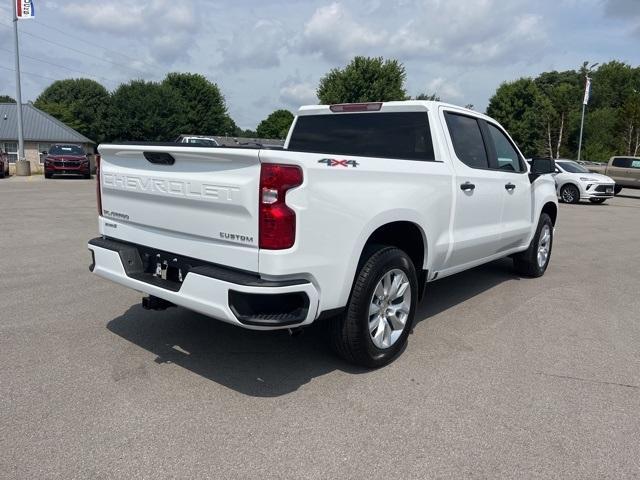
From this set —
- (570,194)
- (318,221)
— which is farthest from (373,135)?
(570,194)

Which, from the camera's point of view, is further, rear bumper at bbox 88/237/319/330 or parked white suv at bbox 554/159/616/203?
parked white suv at bbox 554/159/616/203

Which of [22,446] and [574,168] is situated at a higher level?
[574,168]

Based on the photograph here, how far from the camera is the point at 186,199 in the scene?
3344 millimetres

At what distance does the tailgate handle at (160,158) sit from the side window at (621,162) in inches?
960

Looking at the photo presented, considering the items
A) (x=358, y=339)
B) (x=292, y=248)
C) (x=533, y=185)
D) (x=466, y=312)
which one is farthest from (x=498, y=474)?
(x=533, y=185)

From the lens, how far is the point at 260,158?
2.91 metres

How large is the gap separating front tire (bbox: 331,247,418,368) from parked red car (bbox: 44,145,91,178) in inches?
1043

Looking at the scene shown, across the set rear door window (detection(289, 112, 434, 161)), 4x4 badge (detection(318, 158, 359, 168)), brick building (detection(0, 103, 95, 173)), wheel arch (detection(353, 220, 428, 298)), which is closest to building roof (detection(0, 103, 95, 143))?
brick building (detection(0, 103, 95, 173))

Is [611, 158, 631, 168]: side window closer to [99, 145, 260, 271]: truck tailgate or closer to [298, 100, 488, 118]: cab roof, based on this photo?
[298, 100, 488, 118]: cab roof

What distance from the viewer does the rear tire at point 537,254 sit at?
656cm

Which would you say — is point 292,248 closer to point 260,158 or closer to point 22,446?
point 260,158

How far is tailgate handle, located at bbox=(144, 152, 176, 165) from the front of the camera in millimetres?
3448

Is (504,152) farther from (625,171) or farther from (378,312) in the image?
(625,171)

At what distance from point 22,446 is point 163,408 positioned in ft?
2.43
